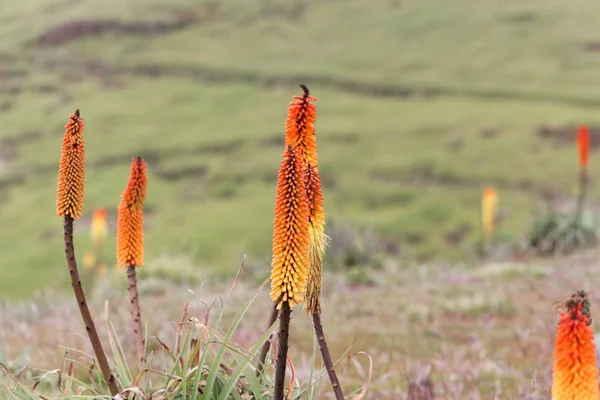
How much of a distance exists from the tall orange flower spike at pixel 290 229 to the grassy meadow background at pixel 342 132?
254 centimetres

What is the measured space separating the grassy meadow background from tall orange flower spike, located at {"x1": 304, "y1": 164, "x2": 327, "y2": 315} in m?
2.30

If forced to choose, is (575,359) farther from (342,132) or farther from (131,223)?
(342,132)

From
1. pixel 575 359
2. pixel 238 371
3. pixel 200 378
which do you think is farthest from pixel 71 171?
pixel 575 359

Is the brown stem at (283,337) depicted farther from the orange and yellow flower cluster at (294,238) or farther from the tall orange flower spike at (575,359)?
the tall orange flower spike at (575,359)

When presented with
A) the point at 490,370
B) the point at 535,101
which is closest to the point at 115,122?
the point at 535,101

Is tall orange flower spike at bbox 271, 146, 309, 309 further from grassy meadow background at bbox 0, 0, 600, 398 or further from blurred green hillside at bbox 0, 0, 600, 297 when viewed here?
blurred green hillside at bbox 0, 0, 600, 297

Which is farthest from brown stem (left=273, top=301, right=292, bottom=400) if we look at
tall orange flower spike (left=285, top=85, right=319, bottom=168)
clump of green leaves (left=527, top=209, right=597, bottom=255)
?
clump of green leaves (left=527, top=209, right=597, bottom=255)

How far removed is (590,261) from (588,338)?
948cm

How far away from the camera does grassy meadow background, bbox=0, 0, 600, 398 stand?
9.11 metres

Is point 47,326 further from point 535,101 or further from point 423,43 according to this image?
point 423,43

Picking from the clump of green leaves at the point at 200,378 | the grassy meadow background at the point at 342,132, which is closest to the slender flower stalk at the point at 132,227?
the clump of green leaves at the point at 200,378

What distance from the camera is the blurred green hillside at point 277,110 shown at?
2300 cm

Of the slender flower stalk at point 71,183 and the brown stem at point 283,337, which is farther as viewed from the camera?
the slender flower stalk at point 71,183

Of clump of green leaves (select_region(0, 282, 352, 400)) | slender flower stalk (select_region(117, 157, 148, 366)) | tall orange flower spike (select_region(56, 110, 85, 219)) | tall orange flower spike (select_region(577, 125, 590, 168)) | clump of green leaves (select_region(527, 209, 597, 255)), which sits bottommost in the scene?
clump of green leaves (select_region(527, 209, 597, 255))
